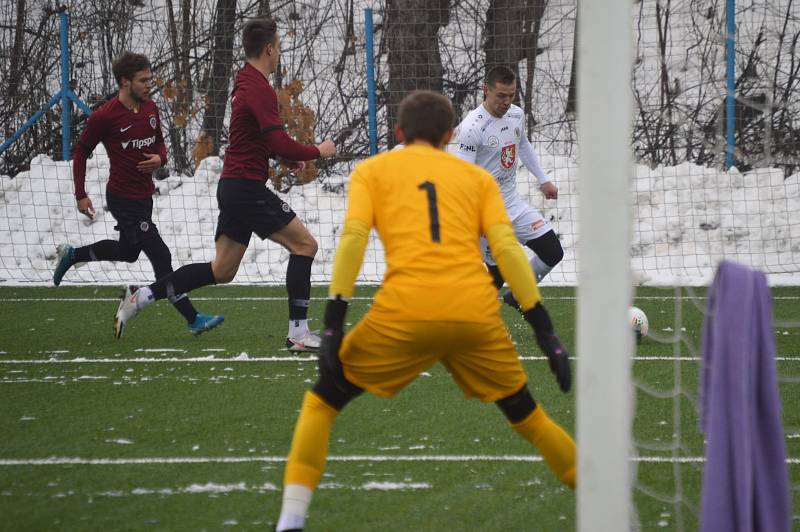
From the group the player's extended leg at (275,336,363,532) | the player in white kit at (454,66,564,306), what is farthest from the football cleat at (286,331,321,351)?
the player's extended leg at (275,336,363,532)

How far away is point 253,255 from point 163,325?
3.62 metres

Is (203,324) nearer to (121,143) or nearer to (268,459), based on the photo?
(121,143)

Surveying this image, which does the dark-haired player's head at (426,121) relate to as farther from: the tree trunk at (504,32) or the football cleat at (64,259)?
the tree trunk at (504,32)

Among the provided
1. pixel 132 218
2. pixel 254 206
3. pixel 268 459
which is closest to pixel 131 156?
pixel 132 218

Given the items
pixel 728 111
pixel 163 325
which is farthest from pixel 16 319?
pixel 728 111

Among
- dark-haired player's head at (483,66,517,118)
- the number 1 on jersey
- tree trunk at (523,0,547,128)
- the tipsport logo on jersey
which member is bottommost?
the number 1 on jersey

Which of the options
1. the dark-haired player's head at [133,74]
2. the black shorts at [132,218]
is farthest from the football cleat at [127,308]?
the dark-haired player's head at [133,74]

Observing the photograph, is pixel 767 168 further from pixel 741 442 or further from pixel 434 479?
pixel 741 442

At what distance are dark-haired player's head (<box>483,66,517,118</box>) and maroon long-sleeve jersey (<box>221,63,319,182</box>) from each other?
5.09 ft

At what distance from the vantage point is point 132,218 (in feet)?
26.9

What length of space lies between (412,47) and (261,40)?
6880 millimetres

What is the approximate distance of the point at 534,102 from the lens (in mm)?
13742

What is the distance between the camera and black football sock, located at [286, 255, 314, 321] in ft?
23.0

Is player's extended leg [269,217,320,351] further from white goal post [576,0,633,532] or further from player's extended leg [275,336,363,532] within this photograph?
white goal post [576,0,633,532]
